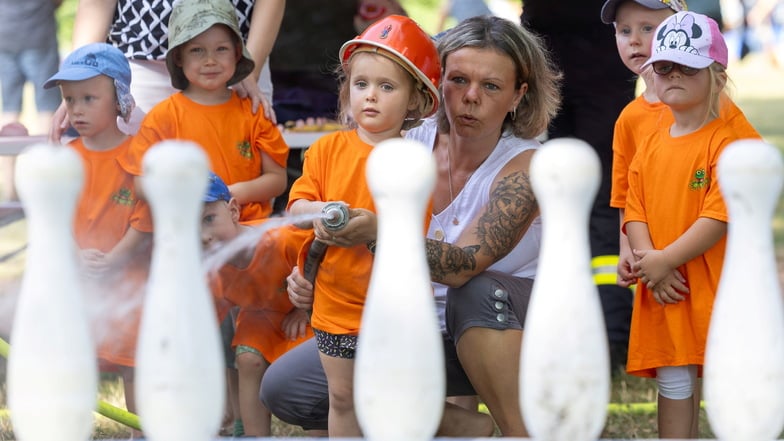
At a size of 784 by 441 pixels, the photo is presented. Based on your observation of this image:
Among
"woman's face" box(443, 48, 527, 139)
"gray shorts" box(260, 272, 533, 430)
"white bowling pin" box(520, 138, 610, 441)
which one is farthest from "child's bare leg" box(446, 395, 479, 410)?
"white bowling pin" box(520, 138, 610, 441)

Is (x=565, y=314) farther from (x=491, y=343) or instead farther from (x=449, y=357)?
(x=449, y=357)

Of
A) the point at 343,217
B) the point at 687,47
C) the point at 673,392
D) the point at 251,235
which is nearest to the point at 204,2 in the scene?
the point at 251,235

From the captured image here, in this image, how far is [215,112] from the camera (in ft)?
12.1

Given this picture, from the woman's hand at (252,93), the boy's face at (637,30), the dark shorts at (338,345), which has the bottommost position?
the dark shorts at (338,345)

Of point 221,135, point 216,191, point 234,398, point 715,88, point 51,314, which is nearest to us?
point 51,314

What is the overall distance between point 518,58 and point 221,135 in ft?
3.13

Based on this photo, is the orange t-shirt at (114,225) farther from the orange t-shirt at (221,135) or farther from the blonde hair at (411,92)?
the blonde hair at (411,92)

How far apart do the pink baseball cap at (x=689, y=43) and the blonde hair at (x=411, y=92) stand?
2.05 ft

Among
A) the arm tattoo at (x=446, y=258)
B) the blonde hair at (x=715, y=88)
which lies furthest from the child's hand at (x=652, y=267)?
the arm tattoo at (x=446, y=258)

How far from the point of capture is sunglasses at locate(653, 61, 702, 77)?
3215 mm

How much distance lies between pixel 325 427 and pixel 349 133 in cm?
90

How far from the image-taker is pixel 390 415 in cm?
177

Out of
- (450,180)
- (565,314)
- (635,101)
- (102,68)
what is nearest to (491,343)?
(450,180)

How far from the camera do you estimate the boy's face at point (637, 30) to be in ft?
11.9
